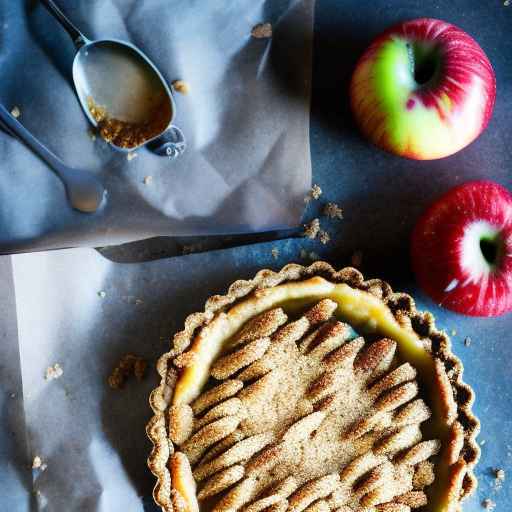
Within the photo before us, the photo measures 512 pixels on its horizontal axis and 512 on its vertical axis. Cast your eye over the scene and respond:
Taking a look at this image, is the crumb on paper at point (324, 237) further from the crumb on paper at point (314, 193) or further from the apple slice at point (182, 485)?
the apple slice at point (182, 485)

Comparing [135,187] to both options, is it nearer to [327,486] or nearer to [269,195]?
[269,195]

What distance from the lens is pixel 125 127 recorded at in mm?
1663

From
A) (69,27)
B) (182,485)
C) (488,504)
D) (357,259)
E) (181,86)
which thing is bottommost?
(488,504)

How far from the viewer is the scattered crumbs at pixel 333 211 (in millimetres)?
1679

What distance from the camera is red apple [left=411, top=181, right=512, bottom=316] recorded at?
1483 millimetres

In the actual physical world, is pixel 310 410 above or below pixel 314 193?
below

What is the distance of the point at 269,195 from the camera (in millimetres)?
1671

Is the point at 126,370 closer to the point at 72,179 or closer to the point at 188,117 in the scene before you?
the point at 72,179

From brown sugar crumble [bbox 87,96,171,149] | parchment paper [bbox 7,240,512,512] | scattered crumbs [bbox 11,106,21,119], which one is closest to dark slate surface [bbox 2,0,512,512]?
parchment paper [bbox 7,240,512,512]

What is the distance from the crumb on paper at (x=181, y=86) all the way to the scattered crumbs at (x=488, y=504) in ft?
3.73

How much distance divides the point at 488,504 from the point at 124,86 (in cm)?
124

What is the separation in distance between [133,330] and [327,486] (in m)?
0.55

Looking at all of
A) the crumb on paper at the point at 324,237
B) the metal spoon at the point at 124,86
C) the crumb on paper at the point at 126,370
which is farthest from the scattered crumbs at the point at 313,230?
the crumb on paper at the point at 126,370

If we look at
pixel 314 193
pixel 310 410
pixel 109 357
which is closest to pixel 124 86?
pixel 314 193
